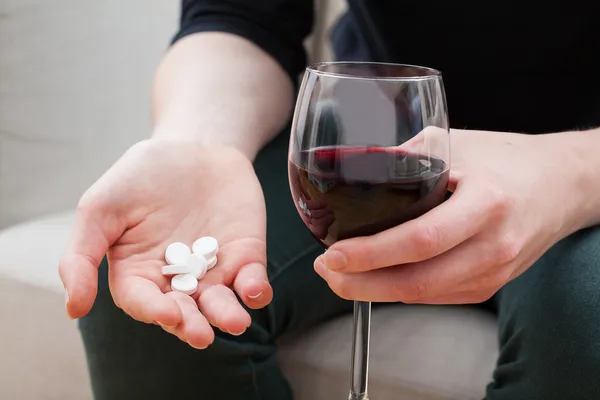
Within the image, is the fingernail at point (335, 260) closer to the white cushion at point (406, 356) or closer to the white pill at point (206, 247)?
the white pill at point (206, 247)

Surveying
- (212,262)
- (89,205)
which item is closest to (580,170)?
(212,262)

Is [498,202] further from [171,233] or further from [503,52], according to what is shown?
[503,52]

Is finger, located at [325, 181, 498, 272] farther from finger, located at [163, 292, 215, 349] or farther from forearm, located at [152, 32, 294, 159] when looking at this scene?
forearm, located at [152, 32, 294, 159]

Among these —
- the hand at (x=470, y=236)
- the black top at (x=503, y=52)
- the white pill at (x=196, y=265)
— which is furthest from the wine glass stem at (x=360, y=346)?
the black top at (x=503, y=52)

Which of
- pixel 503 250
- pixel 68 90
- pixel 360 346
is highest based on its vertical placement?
pixel 68 90

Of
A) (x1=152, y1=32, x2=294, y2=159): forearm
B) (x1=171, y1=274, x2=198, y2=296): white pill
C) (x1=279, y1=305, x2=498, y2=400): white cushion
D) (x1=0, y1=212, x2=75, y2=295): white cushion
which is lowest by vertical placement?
(x1=279, y1=305, x2=498, y2=400): white cushion

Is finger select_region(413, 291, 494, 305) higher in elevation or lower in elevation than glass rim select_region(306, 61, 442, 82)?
lower

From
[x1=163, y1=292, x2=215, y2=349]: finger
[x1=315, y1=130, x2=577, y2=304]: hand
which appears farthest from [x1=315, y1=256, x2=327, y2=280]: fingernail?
[x1=163, y1=292, x2=215, y2=349]: finger

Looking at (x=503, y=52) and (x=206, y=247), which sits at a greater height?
(x=503, y=52)
